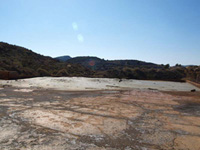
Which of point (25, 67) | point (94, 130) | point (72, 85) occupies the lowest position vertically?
point (94, 130)

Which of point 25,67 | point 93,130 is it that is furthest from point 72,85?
point 25,67

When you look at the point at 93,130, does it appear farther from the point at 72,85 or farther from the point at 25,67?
the point at 25,67

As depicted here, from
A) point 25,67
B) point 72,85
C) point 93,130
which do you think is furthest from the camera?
point 25,67

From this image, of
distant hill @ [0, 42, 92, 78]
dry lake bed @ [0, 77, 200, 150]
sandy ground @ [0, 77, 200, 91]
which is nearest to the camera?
dry lake bed @ [0, 77, 200, 150]

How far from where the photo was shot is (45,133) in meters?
3.16

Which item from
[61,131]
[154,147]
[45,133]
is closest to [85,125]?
[61,131]

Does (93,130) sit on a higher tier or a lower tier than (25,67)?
lower

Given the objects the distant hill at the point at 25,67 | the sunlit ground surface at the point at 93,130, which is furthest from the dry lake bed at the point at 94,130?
the distant hill at the point at 25,67

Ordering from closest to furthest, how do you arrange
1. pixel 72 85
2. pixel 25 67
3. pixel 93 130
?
pixel 93 130
pixel 72 85
pixel 25 67

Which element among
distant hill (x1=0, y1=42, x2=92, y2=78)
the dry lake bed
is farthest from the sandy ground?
distant hill (x1=0, y1=42, x2=92, y2=78)

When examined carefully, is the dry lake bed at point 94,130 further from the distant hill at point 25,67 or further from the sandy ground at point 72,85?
the distant hill at point 25,67

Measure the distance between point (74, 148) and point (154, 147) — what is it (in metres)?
1.40

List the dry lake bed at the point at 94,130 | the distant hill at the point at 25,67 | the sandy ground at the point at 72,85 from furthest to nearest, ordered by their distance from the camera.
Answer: the distant hill at the point at 25,67 < the sandy ground at the point at 72,85 < the dry lake bed at the point at 94,130

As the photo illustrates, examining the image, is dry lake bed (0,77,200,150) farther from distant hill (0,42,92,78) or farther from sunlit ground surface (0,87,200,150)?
distant hill (0,42,92,78)
